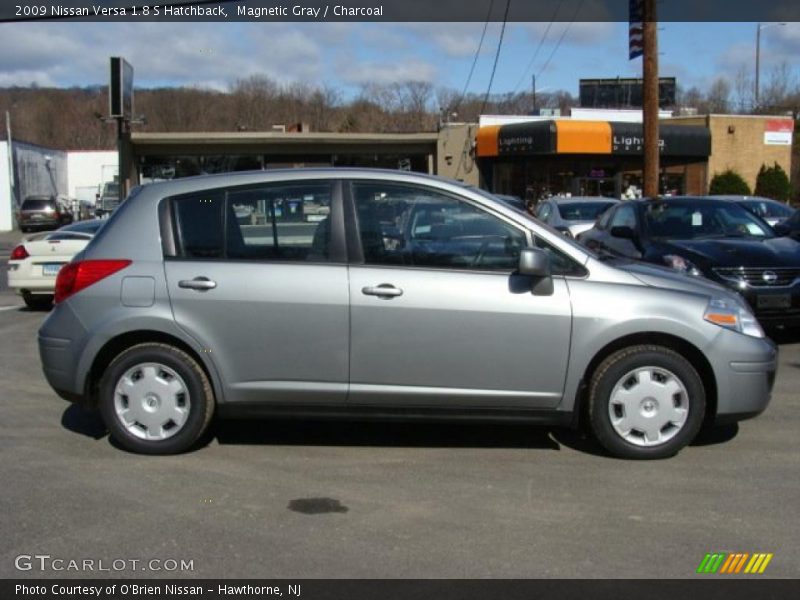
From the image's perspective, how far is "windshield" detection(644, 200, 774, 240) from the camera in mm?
9992

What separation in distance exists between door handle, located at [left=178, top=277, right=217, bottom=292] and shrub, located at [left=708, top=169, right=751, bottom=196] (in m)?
34.3

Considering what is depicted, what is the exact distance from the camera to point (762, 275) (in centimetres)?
865

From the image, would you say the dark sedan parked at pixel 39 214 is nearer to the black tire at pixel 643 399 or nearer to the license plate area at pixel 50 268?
the license plate area at pixel 50 268

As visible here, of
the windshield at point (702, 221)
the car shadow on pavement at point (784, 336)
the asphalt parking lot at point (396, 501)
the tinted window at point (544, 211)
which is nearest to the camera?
the asphalt parking lot at point (396, 501)

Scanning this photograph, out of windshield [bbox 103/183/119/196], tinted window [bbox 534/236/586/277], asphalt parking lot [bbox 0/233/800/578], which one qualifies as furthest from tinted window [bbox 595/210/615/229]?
windshield [bbox 103/183/119/196]

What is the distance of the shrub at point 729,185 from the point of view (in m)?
36.1

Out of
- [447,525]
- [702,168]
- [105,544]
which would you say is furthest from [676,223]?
[702,168]

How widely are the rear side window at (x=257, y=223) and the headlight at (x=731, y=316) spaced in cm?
241

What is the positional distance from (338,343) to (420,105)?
48092 millimetres

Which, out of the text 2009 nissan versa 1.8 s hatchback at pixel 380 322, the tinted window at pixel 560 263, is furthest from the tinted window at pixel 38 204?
the tinted window at pixel 560 263

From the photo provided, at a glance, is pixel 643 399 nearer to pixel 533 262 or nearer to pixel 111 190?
pixel 533 262

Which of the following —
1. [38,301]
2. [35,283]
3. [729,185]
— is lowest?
[38,301]

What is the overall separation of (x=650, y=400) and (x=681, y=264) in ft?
13.3
